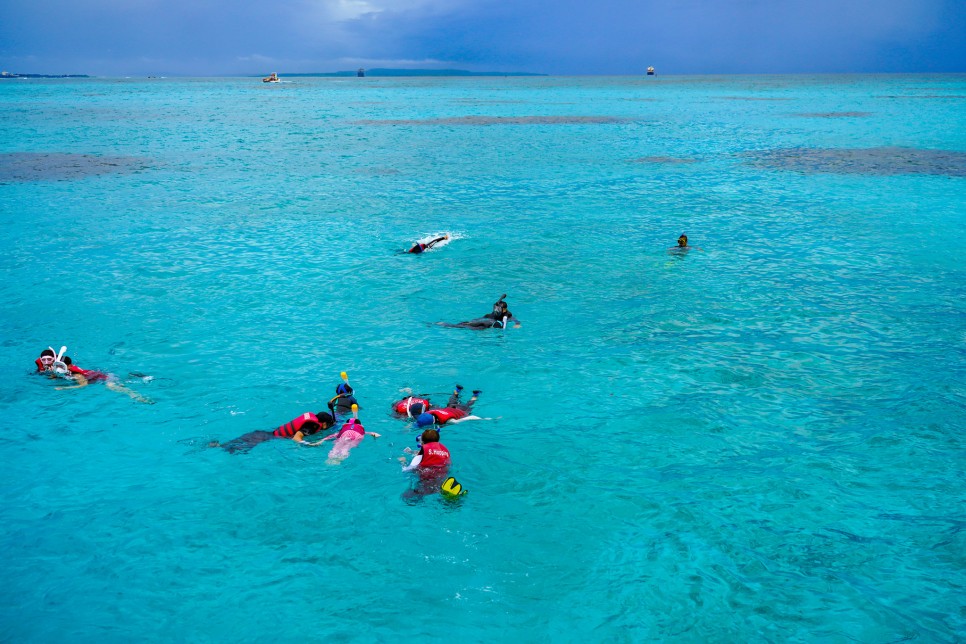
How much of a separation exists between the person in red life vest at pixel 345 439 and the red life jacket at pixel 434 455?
1657 millimetres

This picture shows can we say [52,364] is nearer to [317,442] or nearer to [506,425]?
[317,442]

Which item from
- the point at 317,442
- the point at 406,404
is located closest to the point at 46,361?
the point at 317,442

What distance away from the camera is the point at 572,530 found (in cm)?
1055

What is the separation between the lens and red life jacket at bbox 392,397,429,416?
44.3 ft

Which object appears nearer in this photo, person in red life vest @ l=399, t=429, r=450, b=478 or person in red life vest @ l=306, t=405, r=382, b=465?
person in red life vest @ l=399, t=429, r=450, b=478

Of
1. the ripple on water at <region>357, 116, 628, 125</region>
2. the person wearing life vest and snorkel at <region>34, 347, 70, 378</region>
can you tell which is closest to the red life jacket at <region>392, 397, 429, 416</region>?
the person wearing life vest and snorkel at <region>34, 347, 70, 378</region>

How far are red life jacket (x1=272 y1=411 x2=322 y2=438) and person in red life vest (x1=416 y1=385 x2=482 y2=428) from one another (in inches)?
77.8

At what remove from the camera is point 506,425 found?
537 inches

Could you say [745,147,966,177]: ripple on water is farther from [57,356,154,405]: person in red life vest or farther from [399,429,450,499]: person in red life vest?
[57,356,154,405]: person in red life vest

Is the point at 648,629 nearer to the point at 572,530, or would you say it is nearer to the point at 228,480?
the point at 572,530

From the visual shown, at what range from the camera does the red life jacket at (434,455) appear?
11.6m

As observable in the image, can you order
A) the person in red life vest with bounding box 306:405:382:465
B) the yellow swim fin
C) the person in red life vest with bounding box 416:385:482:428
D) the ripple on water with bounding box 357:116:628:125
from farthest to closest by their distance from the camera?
the ripple on water with bounding box 357:116:628:125, the person in red life vest with bounding box 416:385:482:428, the person in red life vest with bounding box 306:405:382:465, the yellow swim fin

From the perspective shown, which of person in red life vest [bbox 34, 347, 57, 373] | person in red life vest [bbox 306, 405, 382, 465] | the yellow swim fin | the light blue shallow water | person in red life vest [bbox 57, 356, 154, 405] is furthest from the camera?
person in red life vest [bbox 34, 347, 57, 373]

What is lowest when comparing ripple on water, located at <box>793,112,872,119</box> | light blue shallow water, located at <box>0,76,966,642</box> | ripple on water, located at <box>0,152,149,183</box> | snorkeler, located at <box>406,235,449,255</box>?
light blue shallow water, located at <box>0,76,966,642</box>
